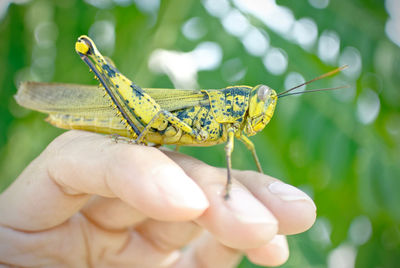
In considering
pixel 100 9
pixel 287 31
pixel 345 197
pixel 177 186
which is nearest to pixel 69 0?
pixel 100 9

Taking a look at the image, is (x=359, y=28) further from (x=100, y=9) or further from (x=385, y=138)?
(x=100, y=9)

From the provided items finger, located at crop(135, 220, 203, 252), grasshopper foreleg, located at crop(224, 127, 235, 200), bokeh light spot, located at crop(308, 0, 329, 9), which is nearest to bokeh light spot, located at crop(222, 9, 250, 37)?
bokeh light spot, located at crop(308, 0, 329, 9)

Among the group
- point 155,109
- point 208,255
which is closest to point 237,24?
point 155,109

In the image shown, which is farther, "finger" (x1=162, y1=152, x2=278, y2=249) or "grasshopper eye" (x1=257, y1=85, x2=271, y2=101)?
"grasshopper eye" (x1=257, y1=85, x2=271, y2=101)

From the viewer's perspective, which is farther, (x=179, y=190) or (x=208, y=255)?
(x=208, y=255)

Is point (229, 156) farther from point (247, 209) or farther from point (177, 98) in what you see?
point (177, 98)

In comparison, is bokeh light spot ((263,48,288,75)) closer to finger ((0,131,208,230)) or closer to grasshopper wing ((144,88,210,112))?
grasshopper wing ((144,88,210,112))
